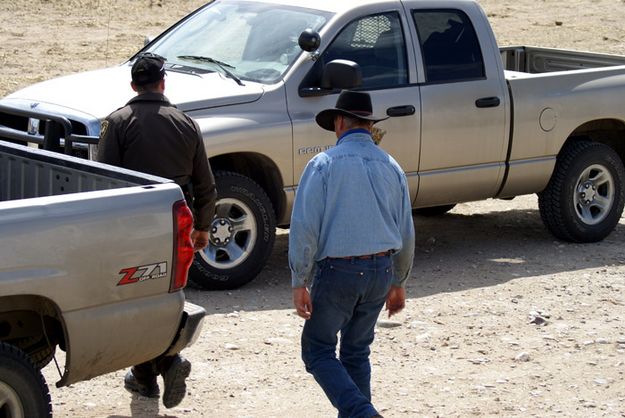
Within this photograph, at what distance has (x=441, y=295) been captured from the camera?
930 centimetres

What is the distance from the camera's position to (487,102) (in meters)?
10.0

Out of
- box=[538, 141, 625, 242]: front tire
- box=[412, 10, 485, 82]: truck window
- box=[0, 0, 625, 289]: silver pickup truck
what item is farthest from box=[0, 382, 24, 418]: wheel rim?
box=[538, 141, 625, 242]: front tire

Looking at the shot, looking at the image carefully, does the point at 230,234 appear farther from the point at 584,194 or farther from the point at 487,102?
the point at 584,194

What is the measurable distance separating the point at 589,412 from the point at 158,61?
9.45 ft

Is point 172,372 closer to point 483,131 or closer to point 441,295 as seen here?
point 441,295

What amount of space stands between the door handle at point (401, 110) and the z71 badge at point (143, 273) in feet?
13.0

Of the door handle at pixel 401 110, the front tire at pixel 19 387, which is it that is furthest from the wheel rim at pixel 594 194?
the front tire at pixel 19 387

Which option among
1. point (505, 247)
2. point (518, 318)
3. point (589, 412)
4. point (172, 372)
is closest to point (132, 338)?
point (172, 372)

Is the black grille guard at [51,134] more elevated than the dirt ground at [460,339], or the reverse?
the black grille guard at [51,134]

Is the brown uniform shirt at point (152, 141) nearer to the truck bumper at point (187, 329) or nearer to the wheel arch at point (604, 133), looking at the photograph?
the truck bumper at point (187, 329)

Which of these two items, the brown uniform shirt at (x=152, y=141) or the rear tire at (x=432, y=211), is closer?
the brown uniform shirt at (x=152, y=141)

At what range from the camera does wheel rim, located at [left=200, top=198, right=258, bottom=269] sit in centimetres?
905

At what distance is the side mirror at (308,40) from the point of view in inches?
359

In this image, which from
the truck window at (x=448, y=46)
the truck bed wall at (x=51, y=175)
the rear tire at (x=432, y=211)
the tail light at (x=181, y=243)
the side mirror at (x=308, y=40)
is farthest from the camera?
the rear tire at (x=432, y=211)
